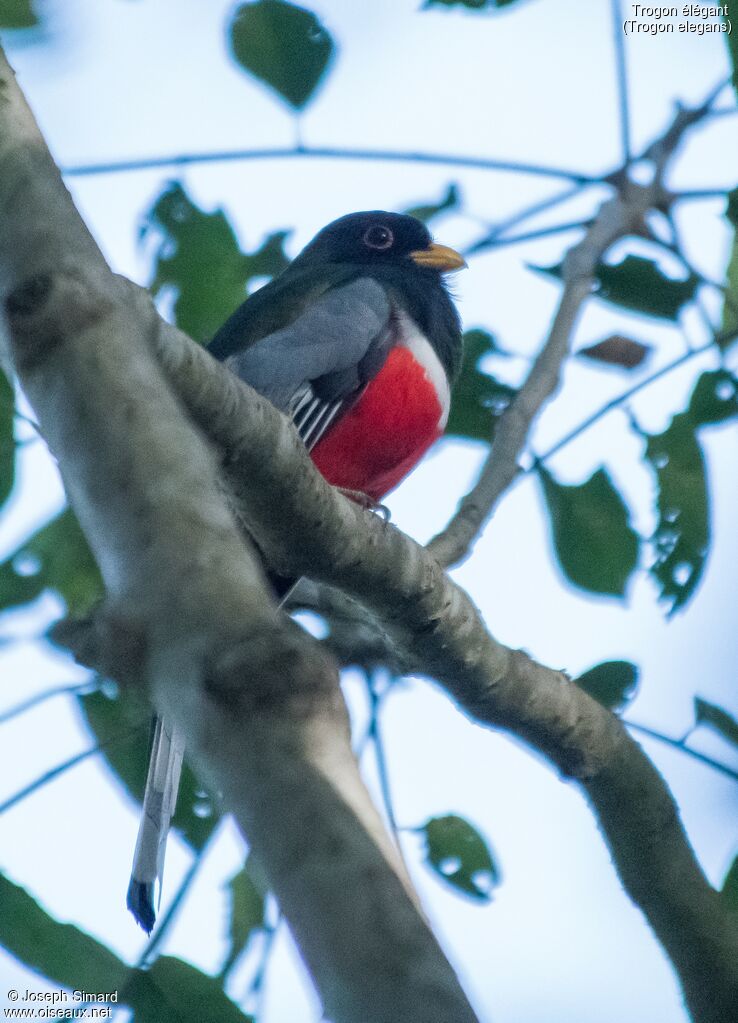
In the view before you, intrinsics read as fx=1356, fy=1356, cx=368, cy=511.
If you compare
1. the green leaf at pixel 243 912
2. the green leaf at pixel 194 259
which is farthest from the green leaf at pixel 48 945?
the green leaf at pixel 194 259

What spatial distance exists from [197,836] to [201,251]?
4.75 ft

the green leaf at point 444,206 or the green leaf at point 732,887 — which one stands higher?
the green leaf at point 444,206

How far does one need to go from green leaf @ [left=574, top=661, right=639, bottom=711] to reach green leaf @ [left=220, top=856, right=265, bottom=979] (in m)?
0.83

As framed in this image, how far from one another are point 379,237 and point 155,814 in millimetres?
2800

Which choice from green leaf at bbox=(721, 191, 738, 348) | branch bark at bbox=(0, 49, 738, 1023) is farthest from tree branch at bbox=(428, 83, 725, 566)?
branch bark at bbox=(0, 49, 738, 1023)

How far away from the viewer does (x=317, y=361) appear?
4.08m

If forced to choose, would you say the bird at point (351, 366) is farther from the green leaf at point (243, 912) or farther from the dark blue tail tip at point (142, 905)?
the dark blue tail tip at point (142, 905)

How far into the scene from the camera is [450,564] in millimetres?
3078

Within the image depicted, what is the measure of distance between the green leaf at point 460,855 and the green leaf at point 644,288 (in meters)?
1.35

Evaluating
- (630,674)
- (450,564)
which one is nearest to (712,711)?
(630,674)

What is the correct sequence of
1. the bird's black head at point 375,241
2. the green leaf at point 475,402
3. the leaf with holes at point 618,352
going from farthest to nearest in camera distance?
the bird's black head at point 375,241 → the green leaf at point 475,402 → the leaf with holes at point 618,352

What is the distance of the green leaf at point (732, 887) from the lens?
250cm

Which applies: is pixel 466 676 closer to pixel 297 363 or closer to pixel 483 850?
pixel 483 850

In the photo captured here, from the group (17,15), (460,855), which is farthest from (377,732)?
(17,15)
